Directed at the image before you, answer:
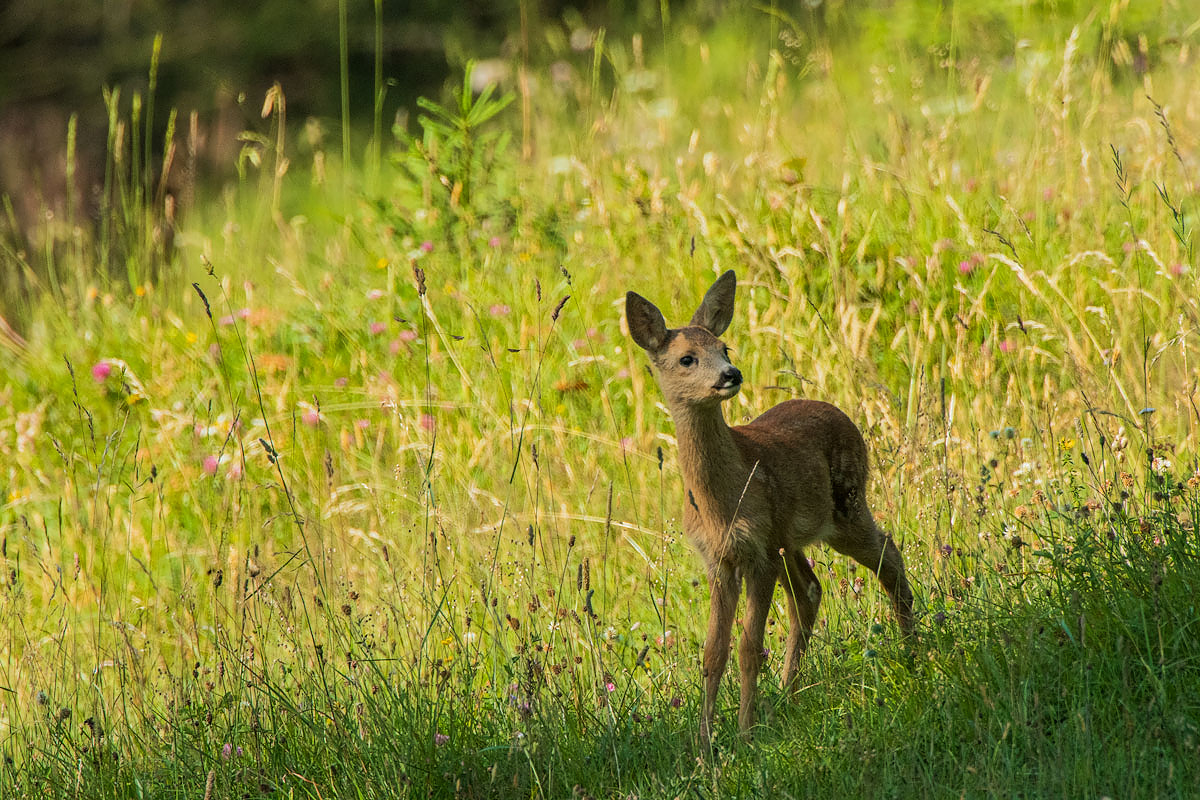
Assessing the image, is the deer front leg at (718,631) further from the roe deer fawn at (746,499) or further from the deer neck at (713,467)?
the deer neck at (713,467)

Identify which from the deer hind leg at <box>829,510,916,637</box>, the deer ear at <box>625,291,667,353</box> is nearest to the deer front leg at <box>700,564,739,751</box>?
the deer hind leg at <box>829,510,916,637</box>

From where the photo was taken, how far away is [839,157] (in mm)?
7598

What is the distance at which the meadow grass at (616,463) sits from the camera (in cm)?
319

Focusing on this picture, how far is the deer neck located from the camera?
3.64 meters

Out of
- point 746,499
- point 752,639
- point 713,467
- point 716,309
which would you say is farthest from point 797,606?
point 716,309

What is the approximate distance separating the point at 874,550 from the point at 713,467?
0.57 m

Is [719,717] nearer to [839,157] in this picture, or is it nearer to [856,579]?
[856,579]

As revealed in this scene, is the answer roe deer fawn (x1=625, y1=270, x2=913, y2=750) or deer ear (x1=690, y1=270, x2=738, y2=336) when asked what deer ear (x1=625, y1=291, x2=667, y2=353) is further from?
deer ear (x1=690, y1=270, x2=738, y2=336)

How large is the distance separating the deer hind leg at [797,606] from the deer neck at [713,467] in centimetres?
24

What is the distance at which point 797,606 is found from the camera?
12.3 feet

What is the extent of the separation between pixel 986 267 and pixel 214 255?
5173mm

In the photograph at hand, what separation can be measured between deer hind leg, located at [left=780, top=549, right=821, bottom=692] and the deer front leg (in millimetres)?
159

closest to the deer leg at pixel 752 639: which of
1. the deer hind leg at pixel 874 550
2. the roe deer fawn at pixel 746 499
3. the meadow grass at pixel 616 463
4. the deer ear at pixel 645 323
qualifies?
the roe deer fawn at pixel 746 499

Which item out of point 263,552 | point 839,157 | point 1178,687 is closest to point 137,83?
point 839,157
